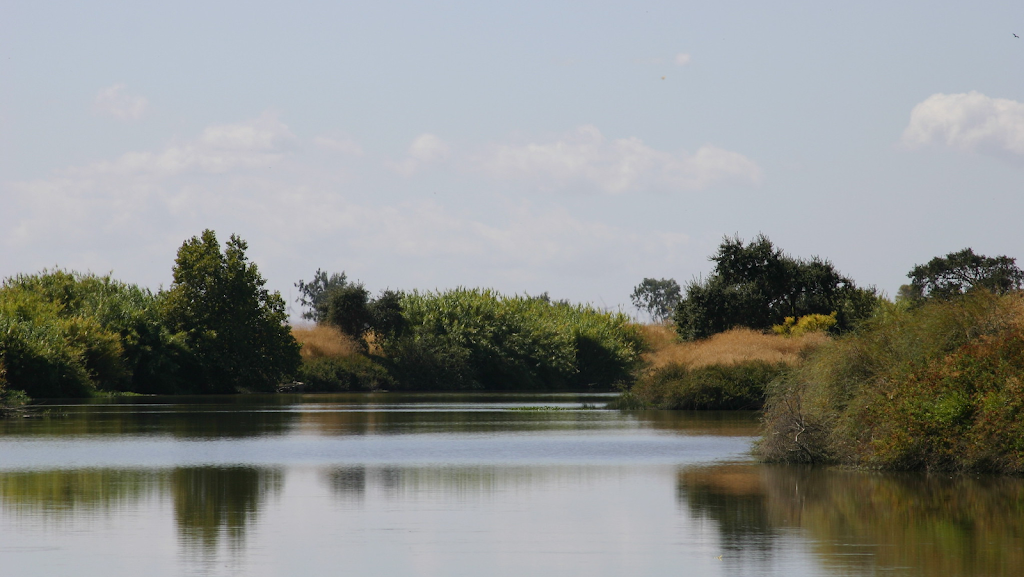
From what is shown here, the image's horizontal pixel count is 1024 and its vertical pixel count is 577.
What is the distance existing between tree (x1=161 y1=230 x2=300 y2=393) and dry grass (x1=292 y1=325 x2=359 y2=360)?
7277 mm

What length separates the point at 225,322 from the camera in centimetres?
7431

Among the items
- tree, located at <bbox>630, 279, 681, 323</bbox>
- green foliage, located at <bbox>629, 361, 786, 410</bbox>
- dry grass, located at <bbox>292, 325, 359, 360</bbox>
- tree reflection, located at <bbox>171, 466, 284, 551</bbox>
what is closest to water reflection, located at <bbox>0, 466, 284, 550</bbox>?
tree reflection, located at <bbox>171, 466, 284, 551</bbox>

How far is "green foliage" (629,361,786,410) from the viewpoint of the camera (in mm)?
43906

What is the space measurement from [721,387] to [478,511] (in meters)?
29.8

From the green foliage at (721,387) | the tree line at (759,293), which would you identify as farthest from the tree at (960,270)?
the green foliage at (721,387)

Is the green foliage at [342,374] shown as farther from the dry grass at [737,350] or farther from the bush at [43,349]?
the dry grass at [737,350]

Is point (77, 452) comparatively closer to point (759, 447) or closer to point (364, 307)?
point (759, 447)

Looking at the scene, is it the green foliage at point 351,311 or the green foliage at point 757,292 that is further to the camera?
the green foliage at point 351,311

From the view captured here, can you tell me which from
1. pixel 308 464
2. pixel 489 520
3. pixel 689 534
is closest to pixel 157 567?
pixel 489 520

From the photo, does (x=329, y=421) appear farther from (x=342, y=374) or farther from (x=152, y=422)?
(x=342, y=374)

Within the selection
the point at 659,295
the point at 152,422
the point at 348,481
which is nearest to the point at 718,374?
the point at 152,422

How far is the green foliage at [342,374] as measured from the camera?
79.1 m

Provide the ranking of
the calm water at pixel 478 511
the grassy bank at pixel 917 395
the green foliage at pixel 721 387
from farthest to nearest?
1. the green foliage at pixel 721 387
2. the grassy bank at pixel 917 395
3. the calm water at pixel 478 511

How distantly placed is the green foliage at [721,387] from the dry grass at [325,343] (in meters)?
40.8
